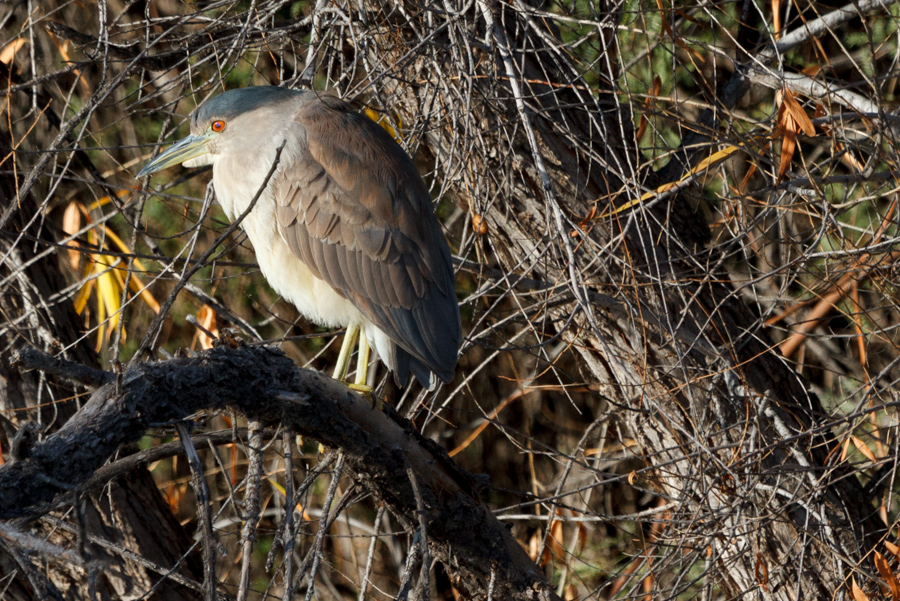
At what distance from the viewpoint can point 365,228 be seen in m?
2.88

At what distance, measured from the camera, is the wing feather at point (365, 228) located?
283 cm

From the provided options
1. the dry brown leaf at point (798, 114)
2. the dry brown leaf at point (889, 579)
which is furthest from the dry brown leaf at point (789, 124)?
the dry brown leaf at point (889, 579)

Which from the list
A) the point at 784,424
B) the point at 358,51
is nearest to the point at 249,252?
the point at 358,51

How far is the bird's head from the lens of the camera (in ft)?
9.66

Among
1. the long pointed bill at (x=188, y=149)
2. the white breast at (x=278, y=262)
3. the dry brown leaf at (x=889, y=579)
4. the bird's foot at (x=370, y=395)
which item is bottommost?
the dry brown leaf at (x=889, y=579)

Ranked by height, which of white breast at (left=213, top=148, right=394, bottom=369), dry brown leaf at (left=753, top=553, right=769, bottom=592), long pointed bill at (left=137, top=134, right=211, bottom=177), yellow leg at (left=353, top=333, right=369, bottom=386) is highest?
long pointed bill at (left=137, top=134, right=211, bottom=177)

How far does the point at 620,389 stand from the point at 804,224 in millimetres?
1733

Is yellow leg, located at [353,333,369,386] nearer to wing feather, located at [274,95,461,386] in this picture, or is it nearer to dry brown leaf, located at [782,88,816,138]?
wing feather, located at [274,95,461,386]

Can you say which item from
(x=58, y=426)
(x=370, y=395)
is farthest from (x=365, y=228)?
(x=58, y=426)

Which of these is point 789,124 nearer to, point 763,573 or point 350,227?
point 350,227

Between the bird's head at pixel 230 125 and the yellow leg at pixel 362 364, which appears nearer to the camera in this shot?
the yellow leg at pixel 362 364

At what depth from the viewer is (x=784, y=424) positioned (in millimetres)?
2984

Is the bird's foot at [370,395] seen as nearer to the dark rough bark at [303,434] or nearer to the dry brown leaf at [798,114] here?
the dark rough bark at [303,434]

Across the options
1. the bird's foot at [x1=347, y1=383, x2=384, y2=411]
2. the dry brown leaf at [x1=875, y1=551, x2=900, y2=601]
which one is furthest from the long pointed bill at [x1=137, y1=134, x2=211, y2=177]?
the dry brown leaf at [x1=875, y1=551, x2=900, y2=601]
